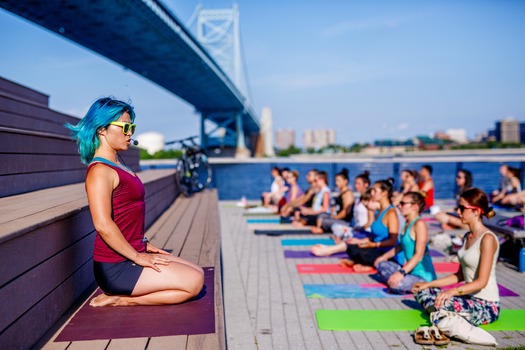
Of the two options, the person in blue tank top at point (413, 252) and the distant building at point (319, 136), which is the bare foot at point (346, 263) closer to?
the person in blue tank top at point (413, 252)

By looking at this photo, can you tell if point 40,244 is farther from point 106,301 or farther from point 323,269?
point 323,269

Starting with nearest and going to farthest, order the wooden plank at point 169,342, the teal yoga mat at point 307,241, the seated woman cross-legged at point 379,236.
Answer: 1. the wooden plank at point 169,342
2. the seated woman cross-legged at point 379,236
3. the teal yoga mat at point 307,241

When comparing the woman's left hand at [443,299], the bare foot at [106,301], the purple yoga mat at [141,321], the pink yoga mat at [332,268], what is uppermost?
the bare foot at [106,301]

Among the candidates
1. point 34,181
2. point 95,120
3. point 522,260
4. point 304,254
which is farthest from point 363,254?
point 95,120

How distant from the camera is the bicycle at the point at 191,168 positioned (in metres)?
10.3

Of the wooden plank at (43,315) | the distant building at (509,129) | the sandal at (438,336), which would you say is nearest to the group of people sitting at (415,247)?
the sandal at (438,336)

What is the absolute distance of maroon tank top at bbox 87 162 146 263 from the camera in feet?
9.18

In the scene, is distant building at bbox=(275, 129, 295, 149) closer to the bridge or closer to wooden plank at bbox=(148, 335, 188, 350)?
the bridge

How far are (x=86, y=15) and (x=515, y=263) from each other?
26157 mm

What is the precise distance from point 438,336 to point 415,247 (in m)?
1.36

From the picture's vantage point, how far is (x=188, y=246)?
4711 mm

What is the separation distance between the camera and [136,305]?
2906 millimetres

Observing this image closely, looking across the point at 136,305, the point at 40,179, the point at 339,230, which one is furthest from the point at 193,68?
the point at 136,305

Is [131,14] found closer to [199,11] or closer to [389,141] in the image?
[199,11]
